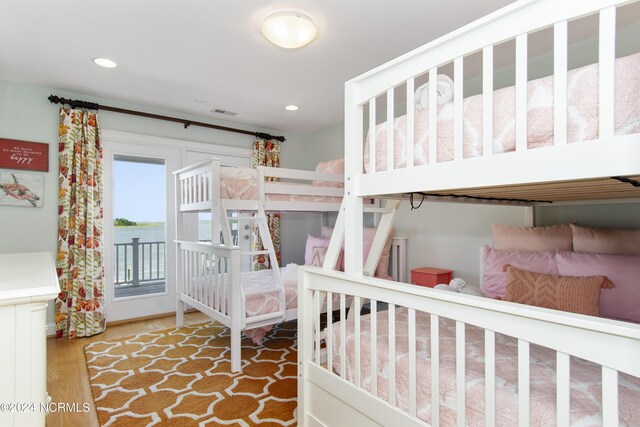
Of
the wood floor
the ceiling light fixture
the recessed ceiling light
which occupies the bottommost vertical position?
the wood floor

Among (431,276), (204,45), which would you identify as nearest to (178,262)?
(204,45)

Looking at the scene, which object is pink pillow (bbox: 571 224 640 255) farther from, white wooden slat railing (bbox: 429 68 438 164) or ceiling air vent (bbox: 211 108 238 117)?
ceiling air vent (bbox: 211 108 238 117)

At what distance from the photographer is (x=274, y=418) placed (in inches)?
73.4

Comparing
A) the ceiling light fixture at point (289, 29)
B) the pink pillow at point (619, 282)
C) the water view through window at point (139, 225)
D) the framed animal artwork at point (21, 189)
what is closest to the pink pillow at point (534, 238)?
the pink pillow at point (619, 282)

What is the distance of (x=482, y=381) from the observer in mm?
1122

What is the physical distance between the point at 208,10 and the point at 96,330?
116 inches

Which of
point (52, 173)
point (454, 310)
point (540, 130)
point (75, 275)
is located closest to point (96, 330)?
point (75, 275)

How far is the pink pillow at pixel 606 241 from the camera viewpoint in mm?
1911

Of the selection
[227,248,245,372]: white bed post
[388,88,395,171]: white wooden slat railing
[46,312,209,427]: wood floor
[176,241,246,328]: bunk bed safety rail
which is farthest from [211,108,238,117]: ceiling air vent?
[388,88,395,171]: white wooden slat railing

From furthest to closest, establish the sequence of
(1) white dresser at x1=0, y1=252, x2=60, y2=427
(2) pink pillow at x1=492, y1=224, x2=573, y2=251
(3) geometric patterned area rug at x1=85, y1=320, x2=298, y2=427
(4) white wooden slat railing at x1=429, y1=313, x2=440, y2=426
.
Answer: (2) pink pillow at x1=492, y1=224, x2=573, y2=251, (3) geometric patterned area rug at x1=85, y1=320, x2=298, y2=427, (4) white wooden slat railing at x1=429, y1=313, x2=440, y2=426, (1) white dresser at x1=0, y1=252, x2=60, y2=427

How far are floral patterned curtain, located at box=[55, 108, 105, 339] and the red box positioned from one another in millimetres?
2922

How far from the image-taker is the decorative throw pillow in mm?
1689

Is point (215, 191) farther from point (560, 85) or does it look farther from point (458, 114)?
point (560, 85)

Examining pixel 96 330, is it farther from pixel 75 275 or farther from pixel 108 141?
pixel 108 141
